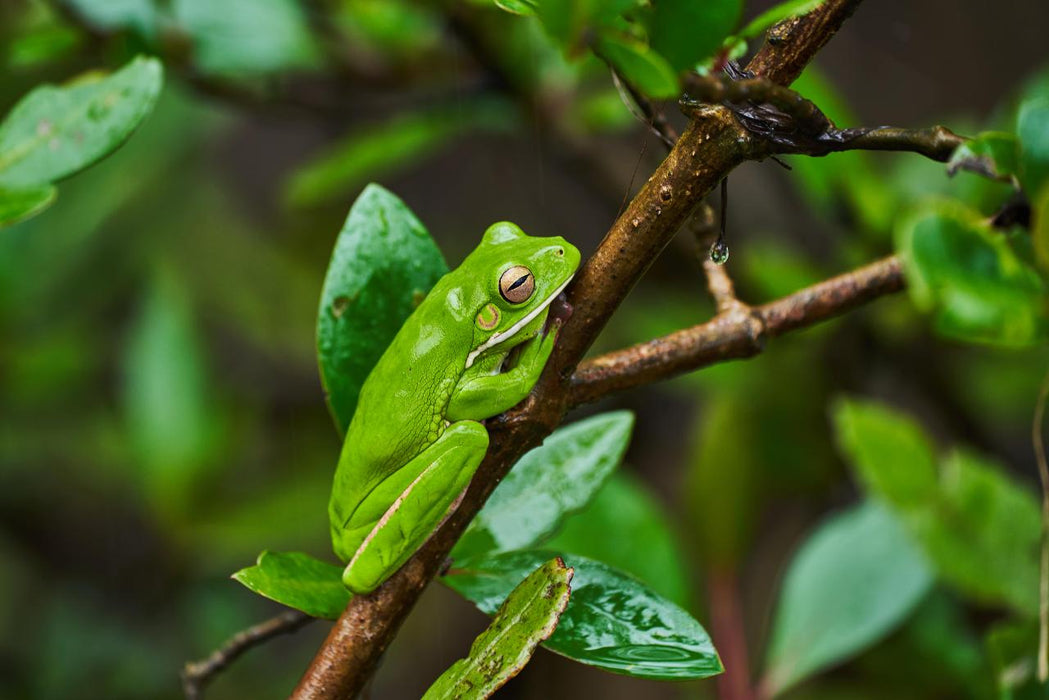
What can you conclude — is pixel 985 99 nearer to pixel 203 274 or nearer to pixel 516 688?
pixel 516 688

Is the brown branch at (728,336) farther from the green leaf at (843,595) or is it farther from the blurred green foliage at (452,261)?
the green leaf at (843,595)

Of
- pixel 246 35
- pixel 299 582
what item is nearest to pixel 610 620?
pixel 299 582

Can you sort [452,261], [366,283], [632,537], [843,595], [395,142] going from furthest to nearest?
1. [452,261]
2. [395,142]
3. [843,595]
4. [632,537]
5. [366,283]

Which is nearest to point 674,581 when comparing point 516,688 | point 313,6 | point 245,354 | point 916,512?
point 916,512

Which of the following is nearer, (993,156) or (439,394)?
(993,156)

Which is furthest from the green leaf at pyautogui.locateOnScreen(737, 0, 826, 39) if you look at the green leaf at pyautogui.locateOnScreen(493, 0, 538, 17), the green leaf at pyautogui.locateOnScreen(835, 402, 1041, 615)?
the green leaf at pyautogui.locateOnScreen(835, 402, 1041, 615)

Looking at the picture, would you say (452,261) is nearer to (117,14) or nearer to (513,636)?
(117,14)
